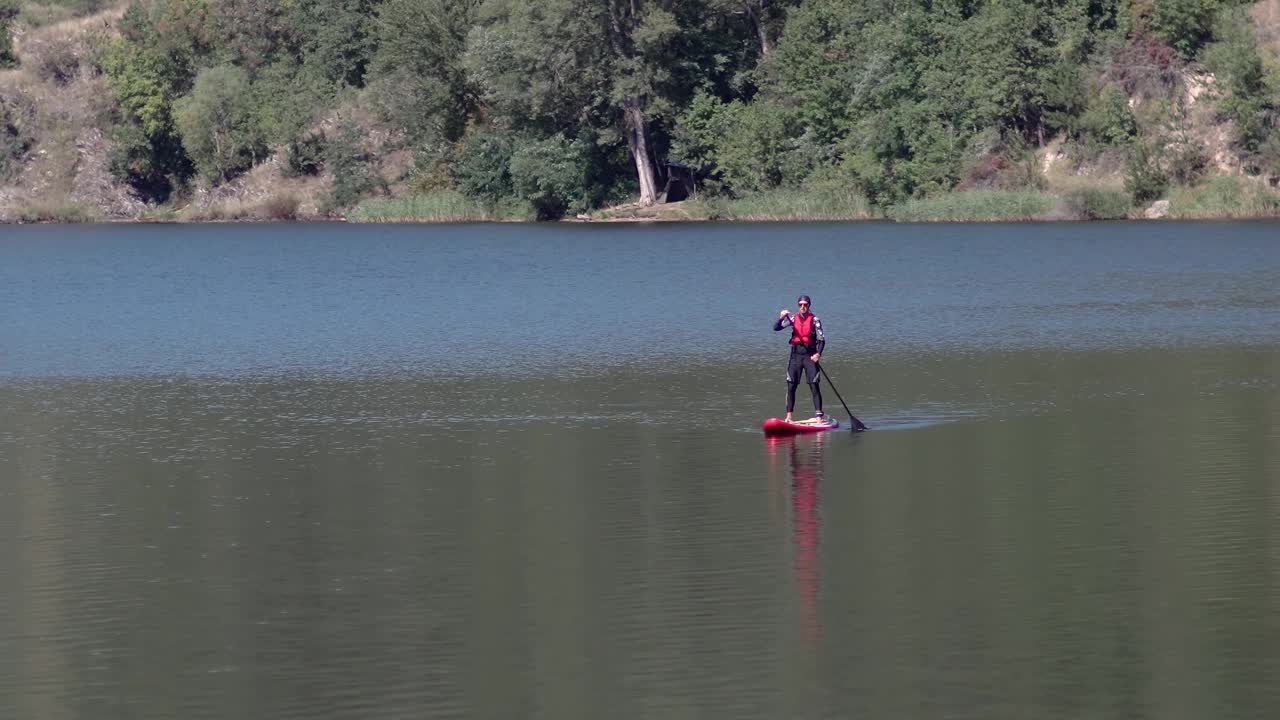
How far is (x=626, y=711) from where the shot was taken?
41.9 ft

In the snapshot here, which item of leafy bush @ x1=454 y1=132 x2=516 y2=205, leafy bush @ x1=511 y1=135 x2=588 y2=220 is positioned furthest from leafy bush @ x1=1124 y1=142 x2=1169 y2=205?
leafy bush @ x1=454 y1=132 x2=516 y2=205

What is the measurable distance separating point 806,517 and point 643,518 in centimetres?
163

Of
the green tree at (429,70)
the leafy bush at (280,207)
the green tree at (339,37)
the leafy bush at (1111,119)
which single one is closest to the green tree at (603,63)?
the green tree at (429,70)

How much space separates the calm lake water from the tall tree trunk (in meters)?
48.5

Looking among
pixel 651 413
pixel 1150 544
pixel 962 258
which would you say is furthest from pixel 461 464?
pixel 962 258

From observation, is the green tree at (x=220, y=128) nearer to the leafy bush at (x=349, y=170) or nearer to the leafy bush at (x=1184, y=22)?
the leafy bush at (x=349, y=170)

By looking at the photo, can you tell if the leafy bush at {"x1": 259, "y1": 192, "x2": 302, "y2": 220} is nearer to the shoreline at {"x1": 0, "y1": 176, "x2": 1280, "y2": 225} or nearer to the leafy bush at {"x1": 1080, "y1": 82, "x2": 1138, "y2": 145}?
the shoreline at {"x1": 0, "y1": 176, "x2": 1280, "y2": 225}

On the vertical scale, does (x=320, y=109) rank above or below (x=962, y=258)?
above

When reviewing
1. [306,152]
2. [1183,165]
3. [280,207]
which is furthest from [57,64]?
[1183,165]

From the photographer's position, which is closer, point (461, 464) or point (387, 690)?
point (387, 690)

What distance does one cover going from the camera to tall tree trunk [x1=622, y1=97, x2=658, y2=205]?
89.1 m

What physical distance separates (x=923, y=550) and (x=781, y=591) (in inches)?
76.7

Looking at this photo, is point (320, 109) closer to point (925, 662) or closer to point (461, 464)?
point (461, 464)

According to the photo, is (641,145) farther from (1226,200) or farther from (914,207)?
(1226,200)
